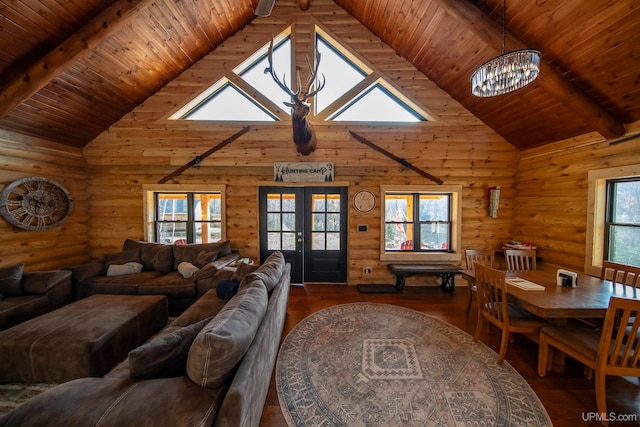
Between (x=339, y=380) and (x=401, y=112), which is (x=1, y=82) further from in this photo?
(x=401, y=112)

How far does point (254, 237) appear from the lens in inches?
186

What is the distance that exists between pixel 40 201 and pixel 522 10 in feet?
24.5

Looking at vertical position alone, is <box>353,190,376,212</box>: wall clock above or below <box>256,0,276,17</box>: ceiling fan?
below

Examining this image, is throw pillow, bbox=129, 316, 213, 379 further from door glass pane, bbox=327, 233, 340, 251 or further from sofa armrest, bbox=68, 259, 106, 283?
door glass pane, bbox=327, 233, 340, 251

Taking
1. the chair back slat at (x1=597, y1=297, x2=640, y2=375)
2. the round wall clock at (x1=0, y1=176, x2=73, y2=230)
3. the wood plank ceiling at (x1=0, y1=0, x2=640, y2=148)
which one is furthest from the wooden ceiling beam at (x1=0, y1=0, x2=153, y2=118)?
the chair back slat at (x1=597, y1=297, x2=640, y2=375)

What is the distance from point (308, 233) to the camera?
4738 mm

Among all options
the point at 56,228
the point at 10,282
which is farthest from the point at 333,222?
the point at 56,228

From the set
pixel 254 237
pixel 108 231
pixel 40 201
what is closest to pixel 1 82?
pixel 40 201

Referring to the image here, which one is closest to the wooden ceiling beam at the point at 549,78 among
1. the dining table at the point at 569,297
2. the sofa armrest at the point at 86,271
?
the dining table at the point at 569,297

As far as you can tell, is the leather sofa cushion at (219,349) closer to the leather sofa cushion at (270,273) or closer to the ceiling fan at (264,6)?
the leather sofa cushion at (270,273)

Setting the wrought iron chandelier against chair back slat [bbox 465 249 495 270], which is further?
chair back slat [bbox 465 249 495 270]

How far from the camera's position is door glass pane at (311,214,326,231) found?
15.5ft

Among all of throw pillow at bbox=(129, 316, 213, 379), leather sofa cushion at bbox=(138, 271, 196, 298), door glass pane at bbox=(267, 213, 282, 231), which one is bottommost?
leather sofa cushion at bbox=(138, 271, 196, 298)

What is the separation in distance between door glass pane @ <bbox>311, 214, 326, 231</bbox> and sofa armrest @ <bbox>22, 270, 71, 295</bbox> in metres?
3.93
